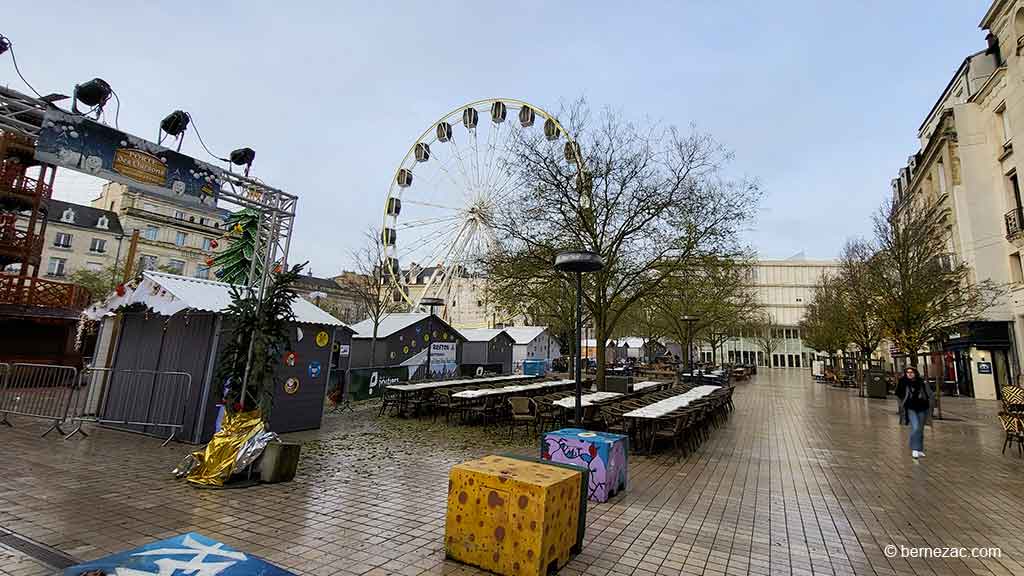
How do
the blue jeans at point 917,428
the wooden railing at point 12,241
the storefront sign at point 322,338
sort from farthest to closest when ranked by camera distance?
1. the wooden railing at point 12,241
2. the storefront sign at point 322,338
3. the blue jeans at point 917,428

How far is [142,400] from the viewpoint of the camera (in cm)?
864

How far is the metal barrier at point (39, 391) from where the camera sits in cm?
851

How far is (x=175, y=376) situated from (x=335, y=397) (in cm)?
587

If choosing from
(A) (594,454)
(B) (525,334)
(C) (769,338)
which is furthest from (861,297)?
(C) (769,338)

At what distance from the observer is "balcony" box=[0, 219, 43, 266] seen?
683 inches

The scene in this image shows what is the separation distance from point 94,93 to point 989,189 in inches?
1191

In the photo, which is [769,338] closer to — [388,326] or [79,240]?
[388,326]

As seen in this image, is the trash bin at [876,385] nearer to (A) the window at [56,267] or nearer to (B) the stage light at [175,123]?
(B) the stage light at [175,123]

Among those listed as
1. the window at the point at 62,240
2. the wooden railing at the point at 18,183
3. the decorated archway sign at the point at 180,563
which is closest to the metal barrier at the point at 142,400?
the decorated archway sign at the point at 180,563

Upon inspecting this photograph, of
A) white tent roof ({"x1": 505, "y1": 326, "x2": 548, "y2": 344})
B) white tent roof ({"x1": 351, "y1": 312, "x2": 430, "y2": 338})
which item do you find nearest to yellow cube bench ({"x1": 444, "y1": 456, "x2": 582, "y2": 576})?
white tent roof ({"x1": 351, "y1": 312, "x2": 430, "y2": 338})

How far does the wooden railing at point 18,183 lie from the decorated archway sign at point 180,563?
23.2 metres

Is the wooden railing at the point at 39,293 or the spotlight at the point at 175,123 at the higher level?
the spotlight at the point at 175,123

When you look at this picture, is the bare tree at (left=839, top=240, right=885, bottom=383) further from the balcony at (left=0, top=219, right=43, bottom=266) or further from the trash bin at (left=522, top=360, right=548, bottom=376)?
the balcony at (left=0, top=219, right=43, bottom=266)

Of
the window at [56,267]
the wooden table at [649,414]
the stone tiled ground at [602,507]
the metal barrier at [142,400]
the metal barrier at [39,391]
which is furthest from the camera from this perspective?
the window at [56,267]
